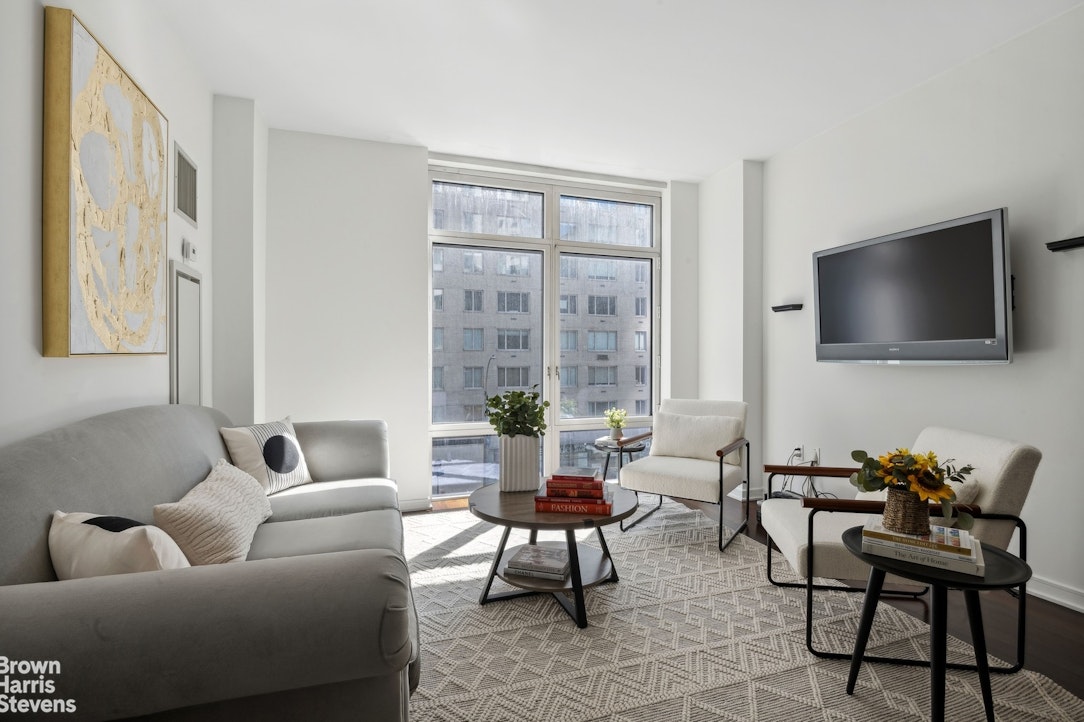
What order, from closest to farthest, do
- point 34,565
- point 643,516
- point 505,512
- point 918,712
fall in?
1. point 34,565
2. point 918,712
3. point 505,512
4. point 643,516

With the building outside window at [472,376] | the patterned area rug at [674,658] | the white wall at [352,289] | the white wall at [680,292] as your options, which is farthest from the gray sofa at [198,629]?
the white wall at [680,292]

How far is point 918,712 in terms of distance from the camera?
69.8 inches

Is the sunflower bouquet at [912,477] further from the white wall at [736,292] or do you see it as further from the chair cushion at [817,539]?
the white wall at [736,292]

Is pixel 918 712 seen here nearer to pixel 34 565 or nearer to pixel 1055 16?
pixel 34 565

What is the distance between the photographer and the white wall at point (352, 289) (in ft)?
12.6

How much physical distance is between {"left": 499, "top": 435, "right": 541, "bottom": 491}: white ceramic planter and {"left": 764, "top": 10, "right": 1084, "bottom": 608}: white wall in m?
2.25

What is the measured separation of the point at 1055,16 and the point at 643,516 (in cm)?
339

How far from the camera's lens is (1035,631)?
2.31 metres

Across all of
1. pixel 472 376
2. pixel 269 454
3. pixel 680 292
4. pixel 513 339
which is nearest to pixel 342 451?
pixel 269 454

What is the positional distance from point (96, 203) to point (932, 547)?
9.24 ft

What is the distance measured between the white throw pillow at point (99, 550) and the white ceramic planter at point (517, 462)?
166 cm

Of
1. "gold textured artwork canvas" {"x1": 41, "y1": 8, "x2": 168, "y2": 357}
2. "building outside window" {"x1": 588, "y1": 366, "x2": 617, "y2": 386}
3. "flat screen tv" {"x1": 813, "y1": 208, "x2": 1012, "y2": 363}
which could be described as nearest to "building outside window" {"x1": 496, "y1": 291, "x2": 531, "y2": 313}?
"building outside window" {"x1": 588, "y1": 366, "x2": 617, "y2": 386}

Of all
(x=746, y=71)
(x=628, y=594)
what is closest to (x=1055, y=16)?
(x=746, y=71)

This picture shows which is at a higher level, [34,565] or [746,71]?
[746,71]
